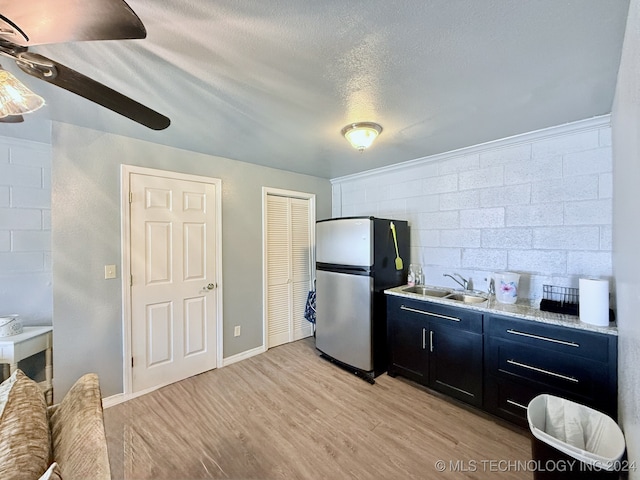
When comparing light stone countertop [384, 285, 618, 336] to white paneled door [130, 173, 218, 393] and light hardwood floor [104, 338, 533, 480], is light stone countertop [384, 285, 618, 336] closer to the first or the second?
light hardwood floor [104, 338, 533, 480]

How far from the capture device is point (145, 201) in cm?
237

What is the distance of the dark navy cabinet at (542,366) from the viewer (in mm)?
1551

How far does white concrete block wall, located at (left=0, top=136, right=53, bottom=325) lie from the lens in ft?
7.31

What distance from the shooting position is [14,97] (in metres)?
1.11

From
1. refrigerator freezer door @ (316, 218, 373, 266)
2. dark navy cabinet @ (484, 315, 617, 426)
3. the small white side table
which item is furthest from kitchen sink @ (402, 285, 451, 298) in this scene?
the small white side table

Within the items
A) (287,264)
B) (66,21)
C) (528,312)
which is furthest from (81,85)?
(528,312)

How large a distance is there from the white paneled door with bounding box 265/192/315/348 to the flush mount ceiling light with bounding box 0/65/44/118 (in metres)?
2.13

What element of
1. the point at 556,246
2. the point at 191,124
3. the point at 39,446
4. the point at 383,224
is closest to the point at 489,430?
the point at 556,246

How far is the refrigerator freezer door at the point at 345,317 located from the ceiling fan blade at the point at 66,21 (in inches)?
92.4

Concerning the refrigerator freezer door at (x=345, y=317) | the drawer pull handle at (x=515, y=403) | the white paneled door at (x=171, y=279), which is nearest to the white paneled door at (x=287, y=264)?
the refrigerator freezer door at (x=345, y=317)

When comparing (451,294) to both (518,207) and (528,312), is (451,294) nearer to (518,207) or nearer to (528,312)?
(528,312)

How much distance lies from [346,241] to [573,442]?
2055 mm

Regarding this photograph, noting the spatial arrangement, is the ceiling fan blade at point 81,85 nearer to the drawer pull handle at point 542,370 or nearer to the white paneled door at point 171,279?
the white paneled door at point 171,279

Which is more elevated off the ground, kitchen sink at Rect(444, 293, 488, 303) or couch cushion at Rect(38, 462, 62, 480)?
kitchen sink at Rect(444, 293, 488, 303)
